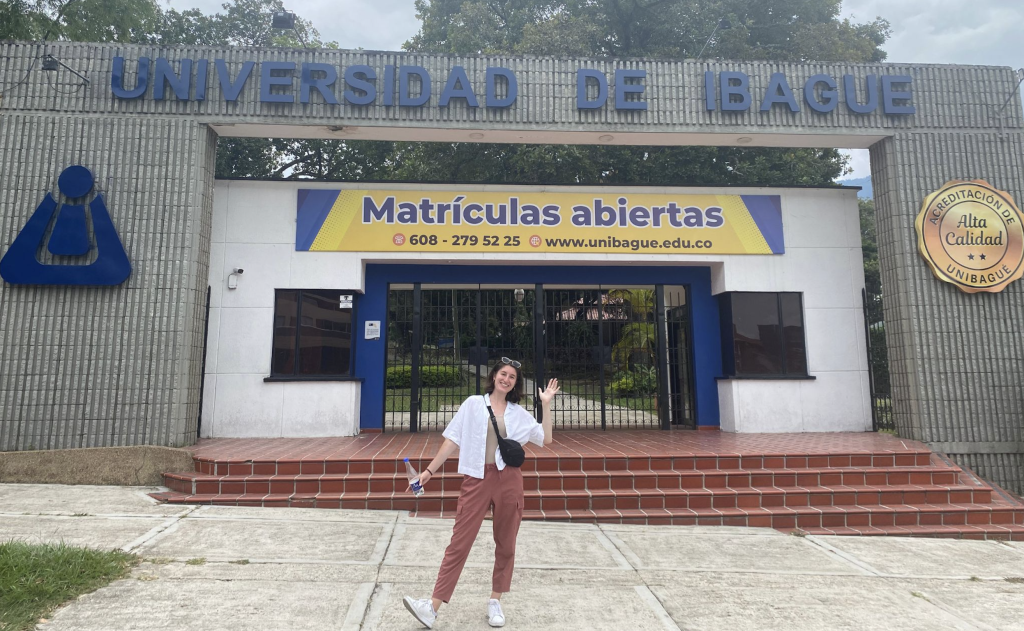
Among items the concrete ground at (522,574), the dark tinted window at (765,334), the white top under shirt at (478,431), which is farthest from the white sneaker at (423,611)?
the dark tinted window at (765,334)

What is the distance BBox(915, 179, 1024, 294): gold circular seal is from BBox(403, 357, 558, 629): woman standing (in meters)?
7.29

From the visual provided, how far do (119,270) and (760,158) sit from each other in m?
13.6

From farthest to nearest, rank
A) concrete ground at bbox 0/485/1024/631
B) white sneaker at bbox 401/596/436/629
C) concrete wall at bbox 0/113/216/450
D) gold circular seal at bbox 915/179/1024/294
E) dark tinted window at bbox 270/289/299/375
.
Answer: dark tinted window at bbox 270/289/299/375
gold circular seal at bbox 915/179/1024/294
concrete wall at bbox 0/113/216/450
concrete ground at bbox 0/485/1024/631
white sneaker at bbox 401/596/436/629

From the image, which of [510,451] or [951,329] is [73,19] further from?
[951,329]

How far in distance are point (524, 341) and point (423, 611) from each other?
6.28 metres

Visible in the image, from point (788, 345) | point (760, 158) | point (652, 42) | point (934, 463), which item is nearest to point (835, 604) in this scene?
point (934, 463)

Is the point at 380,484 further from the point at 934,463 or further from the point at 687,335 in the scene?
the point at 934,463

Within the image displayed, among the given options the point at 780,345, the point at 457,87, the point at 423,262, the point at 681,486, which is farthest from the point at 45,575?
the point at 780,345

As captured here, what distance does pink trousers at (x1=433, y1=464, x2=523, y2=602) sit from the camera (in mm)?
3318

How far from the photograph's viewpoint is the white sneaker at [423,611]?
329 cm

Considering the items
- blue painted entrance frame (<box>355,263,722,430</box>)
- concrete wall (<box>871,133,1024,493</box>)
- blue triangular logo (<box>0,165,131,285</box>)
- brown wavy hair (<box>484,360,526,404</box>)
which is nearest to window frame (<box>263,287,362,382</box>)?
blue painted entrance frame (<box>355,263,722,430</box>)

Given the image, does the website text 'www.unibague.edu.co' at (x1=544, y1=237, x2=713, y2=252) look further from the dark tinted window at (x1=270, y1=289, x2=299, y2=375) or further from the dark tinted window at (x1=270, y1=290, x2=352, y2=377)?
the dark tinted window at (x1=270, y1=289, x2=299, y2=375)

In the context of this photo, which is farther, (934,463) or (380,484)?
(934,463)

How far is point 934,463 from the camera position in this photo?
7.04 metres
